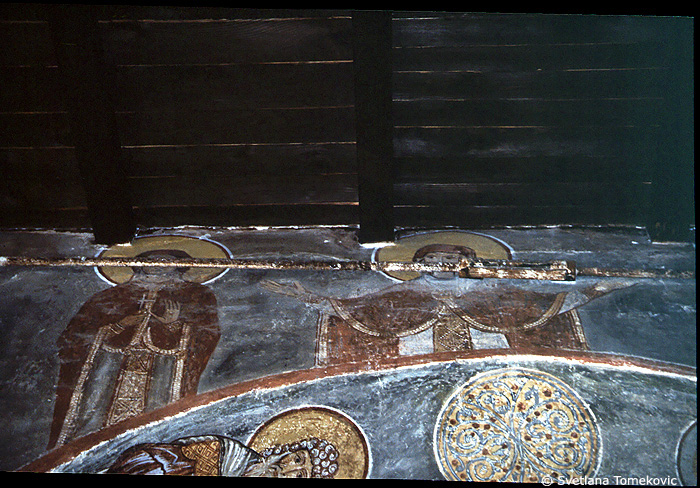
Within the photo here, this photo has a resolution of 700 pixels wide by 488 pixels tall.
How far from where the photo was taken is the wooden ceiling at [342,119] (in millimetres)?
3242

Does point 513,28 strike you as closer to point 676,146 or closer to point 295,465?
point 676,146

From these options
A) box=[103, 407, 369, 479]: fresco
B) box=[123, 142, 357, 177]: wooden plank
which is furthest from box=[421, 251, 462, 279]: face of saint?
box=[103, 407, 369, 479]: fresco

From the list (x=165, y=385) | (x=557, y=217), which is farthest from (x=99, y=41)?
(x=557, y=217)

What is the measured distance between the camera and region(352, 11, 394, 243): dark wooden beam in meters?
3.06

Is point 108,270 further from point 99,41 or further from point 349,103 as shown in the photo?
point 349,103

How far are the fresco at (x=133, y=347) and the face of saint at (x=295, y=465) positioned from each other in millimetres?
583

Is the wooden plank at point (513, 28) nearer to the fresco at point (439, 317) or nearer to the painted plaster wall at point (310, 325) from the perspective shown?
the painted plaster wall at point (310, 325)

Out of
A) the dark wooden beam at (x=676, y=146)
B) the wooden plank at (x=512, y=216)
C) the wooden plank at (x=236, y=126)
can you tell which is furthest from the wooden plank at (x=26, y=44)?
the dark wooden beam at (x=676, y=146)

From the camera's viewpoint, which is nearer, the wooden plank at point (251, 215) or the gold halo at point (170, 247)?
the gold halo at point (170, 247)

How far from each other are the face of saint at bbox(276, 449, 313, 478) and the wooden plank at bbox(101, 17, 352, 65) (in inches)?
89.7

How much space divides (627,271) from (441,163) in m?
1.36

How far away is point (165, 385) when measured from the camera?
254 cm

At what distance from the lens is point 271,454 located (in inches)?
87.8

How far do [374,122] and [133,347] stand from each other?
1799 mm
